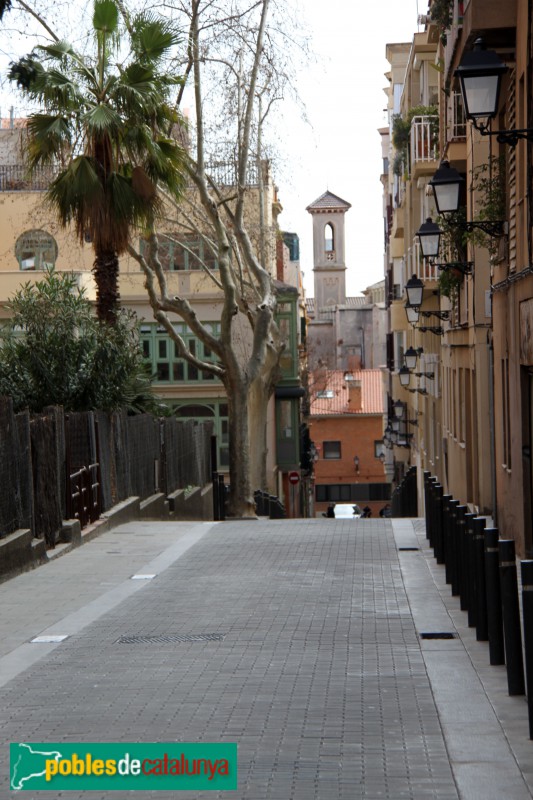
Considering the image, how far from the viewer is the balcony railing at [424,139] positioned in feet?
105

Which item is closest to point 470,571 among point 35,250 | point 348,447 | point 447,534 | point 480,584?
point 480,584

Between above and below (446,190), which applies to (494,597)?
below

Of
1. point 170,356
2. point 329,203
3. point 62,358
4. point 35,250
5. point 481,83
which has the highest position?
point 329,203

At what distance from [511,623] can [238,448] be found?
2425cm

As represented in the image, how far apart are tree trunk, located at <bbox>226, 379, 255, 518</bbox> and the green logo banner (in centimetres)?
2485

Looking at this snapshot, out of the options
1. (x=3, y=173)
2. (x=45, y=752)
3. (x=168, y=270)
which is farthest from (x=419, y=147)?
(x=45, y=752)

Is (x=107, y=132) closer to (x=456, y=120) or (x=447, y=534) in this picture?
(x=456, y=120)

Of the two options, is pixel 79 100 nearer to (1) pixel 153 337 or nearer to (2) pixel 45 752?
(2) pixel 45 752

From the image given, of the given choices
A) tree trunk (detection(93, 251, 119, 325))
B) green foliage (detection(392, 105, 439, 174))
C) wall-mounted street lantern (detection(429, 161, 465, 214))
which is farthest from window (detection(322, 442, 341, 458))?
wall-mounted street lantern (detection(429, 161, 465, 214))

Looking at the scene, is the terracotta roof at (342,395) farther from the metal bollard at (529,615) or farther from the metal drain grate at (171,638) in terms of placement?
the metal bollard at (529,615)

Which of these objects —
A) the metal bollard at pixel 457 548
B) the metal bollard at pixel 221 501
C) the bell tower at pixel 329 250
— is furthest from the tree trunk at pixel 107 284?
the bell tower at pixel 329 250

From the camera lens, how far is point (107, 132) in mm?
24266

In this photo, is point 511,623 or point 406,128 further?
point 406,128

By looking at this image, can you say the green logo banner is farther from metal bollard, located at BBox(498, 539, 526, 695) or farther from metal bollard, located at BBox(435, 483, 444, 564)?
metal bollard, located at BBox(435, 483, 444, 564)
